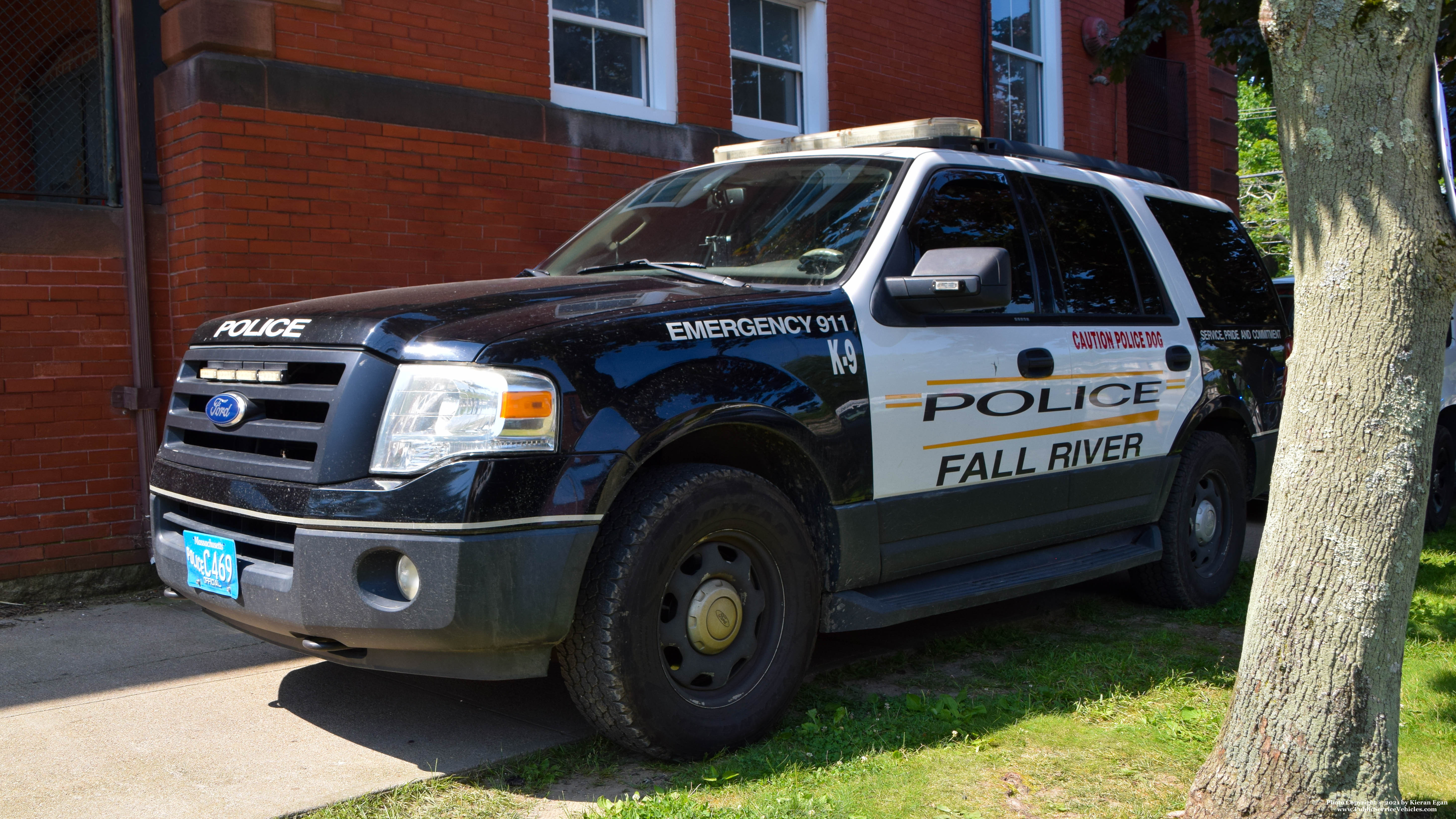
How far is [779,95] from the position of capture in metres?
9.30

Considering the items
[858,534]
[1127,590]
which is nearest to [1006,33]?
[1127,590]

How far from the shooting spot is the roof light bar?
4871 millimetres

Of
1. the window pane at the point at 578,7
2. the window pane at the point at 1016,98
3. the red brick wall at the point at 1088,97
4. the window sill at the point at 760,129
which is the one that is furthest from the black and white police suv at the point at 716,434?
the red brick wall at the point at 1088,97

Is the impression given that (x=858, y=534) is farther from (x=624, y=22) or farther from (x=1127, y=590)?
(x=624, y=22)

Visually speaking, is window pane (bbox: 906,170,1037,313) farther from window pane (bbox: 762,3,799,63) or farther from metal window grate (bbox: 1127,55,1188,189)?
metal window grate (bbox: 1127,55,1188,189)

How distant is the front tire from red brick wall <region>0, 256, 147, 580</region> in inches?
148

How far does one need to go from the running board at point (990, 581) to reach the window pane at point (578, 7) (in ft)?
15.9

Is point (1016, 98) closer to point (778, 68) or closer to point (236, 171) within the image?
point (778, 68)

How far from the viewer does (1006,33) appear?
458 inches

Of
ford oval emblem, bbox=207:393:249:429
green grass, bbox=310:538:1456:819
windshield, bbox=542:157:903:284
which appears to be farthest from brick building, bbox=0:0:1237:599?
green grass, bbox=310:538:1456:819

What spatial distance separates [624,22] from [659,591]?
571 cm

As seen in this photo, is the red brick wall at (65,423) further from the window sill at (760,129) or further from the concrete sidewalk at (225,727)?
the window sill at (760,129)

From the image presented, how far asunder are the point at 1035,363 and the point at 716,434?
1.43 meters

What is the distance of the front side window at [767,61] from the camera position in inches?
355
